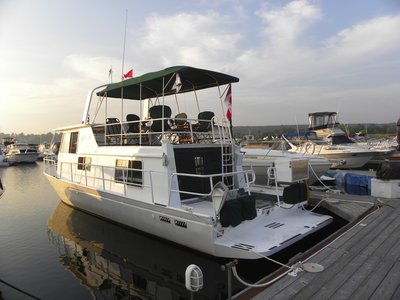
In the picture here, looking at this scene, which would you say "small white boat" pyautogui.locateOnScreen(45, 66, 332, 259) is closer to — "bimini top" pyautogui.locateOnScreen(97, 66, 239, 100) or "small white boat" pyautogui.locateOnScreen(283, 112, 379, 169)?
"bimini top" pyautogui.locateOnScreen(97, 66, 239, 100)

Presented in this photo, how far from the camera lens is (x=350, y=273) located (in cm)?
489

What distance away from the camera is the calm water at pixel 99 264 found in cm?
674

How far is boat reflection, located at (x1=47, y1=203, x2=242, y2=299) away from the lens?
6.67m

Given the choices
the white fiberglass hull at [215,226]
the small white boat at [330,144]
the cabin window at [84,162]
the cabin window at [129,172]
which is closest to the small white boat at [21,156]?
the small white boat at [330,144]

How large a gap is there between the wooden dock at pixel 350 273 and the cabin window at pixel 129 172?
495 centimetres

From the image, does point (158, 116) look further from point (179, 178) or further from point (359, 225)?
point (359, 225)

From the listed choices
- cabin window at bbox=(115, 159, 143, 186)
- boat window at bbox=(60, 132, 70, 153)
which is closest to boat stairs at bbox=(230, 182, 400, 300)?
cabin window at bbox=(115, 159, 143, 186)

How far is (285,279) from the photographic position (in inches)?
189

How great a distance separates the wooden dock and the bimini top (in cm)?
519

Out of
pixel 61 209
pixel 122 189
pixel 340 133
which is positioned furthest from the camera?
pixel 340 133

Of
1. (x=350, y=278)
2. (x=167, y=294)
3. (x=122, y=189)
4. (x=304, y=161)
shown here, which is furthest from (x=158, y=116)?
(x=350, y=278)

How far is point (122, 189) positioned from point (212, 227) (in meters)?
3.94

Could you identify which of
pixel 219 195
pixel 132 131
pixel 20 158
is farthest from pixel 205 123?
pixel 20 158

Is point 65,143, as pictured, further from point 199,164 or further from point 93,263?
point 199,164
